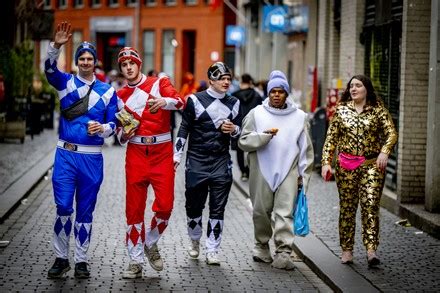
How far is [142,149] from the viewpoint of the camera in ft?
33.4

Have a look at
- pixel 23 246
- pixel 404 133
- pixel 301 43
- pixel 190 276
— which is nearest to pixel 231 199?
pixel 404 133

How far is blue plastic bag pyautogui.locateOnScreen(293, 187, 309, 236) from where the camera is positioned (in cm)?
1079

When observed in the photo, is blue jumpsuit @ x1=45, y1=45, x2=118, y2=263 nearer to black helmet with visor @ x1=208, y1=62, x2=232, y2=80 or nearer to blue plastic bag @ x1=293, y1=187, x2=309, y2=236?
black helmet with visor @ x1=208, y1=62, x2=232, y2=80

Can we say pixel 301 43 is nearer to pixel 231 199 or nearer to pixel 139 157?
pixel 231 199

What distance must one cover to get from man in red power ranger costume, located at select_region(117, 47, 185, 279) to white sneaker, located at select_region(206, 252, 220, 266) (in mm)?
860

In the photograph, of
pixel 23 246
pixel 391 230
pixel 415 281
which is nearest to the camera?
pixel 415 281

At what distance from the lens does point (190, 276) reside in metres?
10.3

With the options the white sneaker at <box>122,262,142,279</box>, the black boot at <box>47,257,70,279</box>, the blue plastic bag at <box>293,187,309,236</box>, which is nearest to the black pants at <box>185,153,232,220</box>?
Result: the blue plastic bag at <box>293,187,309,236</box>

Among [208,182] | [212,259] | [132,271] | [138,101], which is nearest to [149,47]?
[208,182]

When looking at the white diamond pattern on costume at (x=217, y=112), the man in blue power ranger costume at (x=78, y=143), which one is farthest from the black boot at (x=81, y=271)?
the white diamond pattern on costume at (x=217, y=112)

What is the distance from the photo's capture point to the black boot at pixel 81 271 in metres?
9.96

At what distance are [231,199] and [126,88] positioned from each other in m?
7.36

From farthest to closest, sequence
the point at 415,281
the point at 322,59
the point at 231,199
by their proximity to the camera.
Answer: the point at 322,59, the point at 231,199, the point at 415,281

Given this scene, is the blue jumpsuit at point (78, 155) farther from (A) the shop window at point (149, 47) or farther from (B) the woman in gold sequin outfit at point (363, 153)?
(A) the shop window at point (149, 47)
